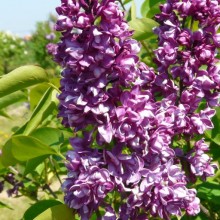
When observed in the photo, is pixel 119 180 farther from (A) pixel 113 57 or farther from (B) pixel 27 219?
(B) pixel 27 219

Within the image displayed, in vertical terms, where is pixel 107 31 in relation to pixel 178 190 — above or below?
above

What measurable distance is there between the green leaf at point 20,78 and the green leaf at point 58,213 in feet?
1.22

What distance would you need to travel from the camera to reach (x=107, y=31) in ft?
4.53

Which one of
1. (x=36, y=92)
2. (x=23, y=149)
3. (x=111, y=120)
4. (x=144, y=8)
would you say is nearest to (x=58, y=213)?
(x=23, y=149)

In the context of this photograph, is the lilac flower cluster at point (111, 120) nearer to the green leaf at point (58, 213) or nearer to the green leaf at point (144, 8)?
the green leaf at point (58, 213)

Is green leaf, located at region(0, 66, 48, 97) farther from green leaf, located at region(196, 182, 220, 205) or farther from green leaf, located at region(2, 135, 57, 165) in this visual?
green leaf, located at region(196, 182, 220, 205)

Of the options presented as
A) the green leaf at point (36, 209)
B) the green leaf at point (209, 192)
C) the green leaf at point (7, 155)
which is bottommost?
the green leaf at point (209, 192)

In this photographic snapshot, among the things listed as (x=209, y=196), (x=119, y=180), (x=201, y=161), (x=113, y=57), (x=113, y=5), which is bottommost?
(x=209, y=196)

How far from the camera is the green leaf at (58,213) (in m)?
1.46

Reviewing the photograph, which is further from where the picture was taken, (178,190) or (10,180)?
(10,180)

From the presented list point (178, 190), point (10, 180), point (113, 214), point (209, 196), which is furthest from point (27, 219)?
point (10, 180)

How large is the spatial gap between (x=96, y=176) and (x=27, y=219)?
0.55m

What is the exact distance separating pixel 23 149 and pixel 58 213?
0.69 feet

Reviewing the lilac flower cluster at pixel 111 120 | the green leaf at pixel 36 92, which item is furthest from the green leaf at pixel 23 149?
the green leaf at pixel 36 92
